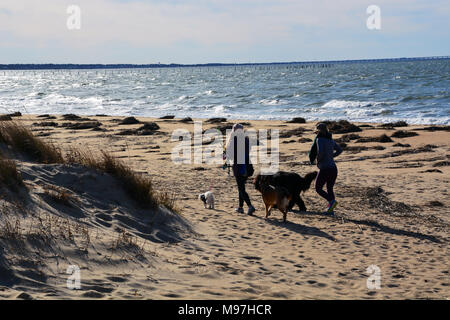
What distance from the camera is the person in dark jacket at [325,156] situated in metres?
9.34

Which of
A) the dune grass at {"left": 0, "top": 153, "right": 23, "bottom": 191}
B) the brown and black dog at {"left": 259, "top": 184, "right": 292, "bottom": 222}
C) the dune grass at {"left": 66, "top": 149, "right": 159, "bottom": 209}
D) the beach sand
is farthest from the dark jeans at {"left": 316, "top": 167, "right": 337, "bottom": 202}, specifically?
A: the dune grass at {"left": 0, "top": 153, "right": 23, "bottom": 191}

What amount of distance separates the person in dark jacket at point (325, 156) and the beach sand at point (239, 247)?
1.80 feet

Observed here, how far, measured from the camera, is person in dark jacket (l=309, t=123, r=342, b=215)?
9.34 m

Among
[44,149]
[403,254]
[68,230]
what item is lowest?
[403,254]

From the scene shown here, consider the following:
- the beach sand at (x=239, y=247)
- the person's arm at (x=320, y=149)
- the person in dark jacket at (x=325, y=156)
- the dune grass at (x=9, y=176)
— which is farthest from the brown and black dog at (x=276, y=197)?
the dune grass at (x=9, y=176)

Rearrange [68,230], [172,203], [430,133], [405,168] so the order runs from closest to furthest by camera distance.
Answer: [68,230]
[172,203]
[405,168]
[430,133]

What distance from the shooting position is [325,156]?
9.41 metres

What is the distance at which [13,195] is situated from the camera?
6746 millimetres

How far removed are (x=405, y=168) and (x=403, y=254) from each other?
7.24m

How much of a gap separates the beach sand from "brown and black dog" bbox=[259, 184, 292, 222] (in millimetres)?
252

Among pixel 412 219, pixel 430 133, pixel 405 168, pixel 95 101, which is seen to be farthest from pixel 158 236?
pixel 95 101

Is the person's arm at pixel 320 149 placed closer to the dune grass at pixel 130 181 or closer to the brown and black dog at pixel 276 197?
the brown and black dog at pixel 276 197

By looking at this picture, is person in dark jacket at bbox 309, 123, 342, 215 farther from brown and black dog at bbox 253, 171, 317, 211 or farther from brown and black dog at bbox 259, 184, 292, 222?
brown and black dog at bbox 259, 184, 292, 222
